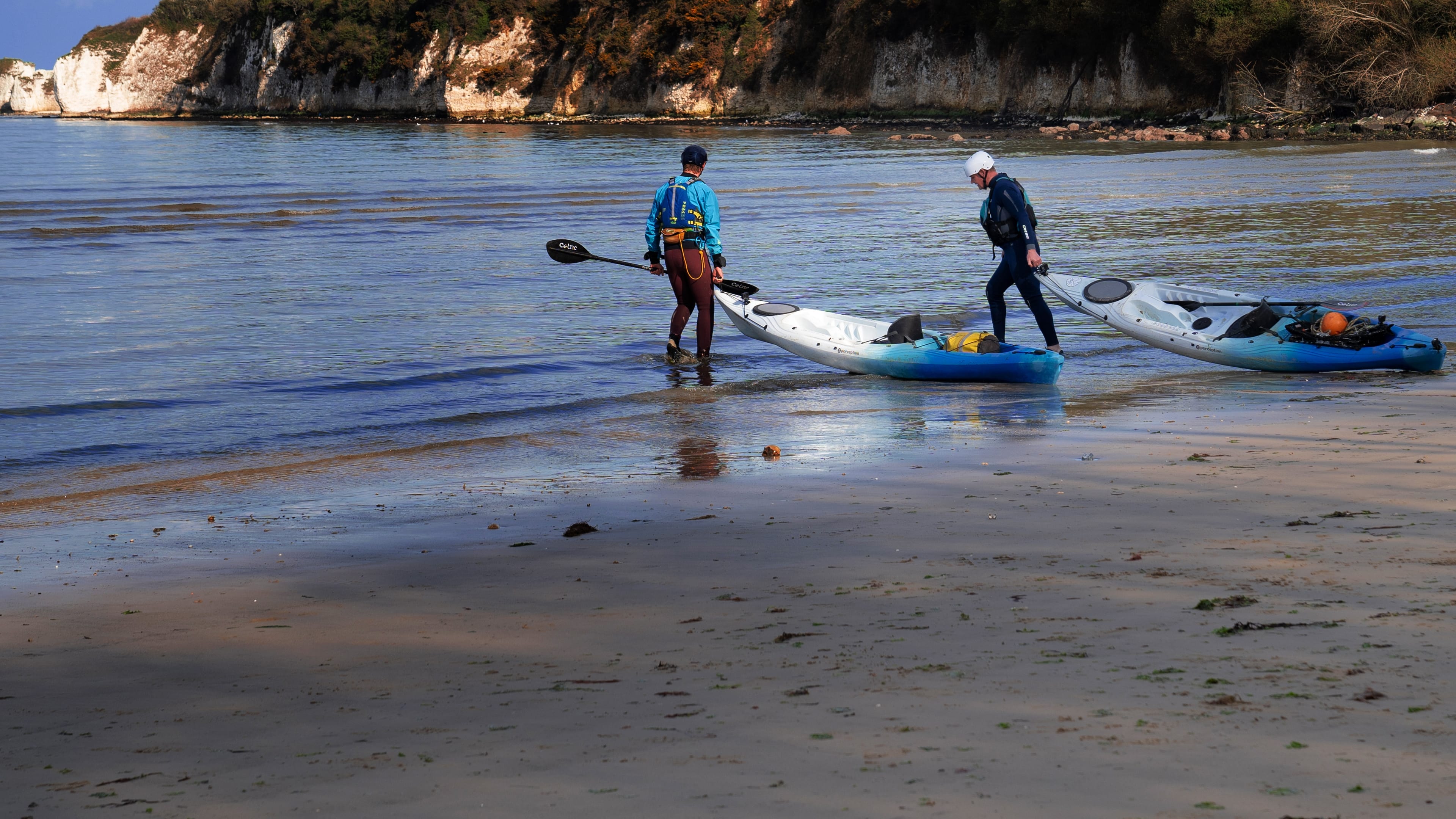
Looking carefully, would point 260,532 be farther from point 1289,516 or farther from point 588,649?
point 1289,516

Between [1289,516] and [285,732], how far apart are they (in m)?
4.17

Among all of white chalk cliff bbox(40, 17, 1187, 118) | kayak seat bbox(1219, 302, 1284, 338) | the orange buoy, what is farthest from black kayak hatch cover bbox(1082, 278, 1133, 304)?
white chalk cliff bbox(40, 17, 1187, 118)

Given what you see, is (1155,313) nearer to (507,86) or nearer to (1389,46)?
(1389,46)

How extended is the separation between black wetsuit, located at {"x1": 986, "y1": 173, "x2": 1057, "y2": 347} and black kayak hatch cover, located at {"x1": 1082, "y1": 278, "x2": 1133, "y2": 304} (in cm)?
100

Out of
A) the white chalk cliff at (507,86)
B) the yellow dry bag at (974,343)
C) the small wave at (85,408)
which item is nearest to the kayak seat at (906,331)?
the yellow dry bag at (974,343)

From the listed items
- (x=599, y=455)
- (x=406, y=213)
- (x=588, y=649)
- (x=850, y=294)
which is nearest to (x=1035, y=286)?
(x=599, y=455)

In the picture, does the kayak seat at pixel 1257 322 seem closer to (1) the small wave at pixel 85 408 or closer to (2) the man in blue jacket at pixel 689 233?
(2) the man in blue jacket at pixel 689 233

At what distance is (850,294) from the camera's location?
16.2m

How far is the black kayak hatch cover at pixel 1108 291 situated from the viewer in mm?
11766

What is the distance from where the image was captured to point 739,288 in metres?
12.1

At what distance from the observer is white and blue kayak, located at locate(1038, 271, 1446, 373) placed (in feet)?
32.2

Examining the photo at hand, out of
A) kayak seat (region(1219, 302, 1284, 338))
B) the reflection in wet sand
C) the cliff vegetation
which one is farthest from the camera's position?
the cliff vegetation

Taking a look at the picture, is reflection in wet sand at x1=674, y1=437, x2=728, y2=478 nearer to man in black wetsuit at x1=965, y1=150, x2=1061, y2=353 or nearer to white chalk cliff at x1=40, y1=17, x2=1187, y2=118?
man in black wetsuit at x1=965, y1=150, x2=1061, y2=353

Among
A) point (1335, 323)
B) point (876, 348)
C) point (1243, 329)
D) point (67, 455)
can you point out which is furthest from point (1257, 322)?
point (67, 455)
